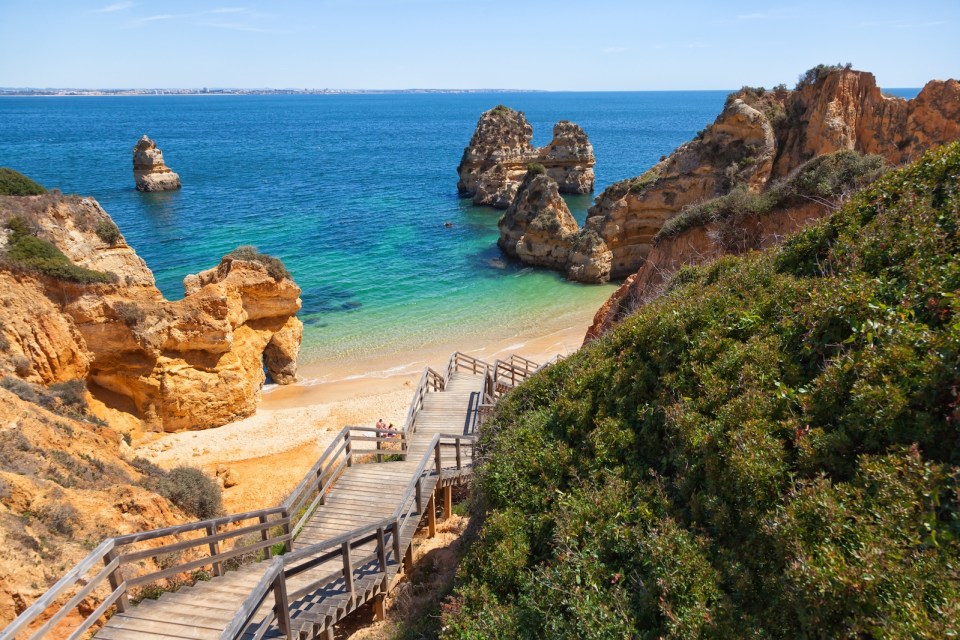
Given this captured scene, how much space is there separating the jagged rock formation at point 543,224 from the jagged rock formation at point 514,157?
69.8 feet

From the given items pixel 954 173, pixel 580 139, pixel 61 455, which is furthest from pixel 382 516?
pixel 580 139

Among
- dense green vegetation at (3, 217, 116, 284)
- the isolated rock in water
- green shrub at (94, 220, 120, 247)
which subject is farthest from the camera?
the isolated rock in water

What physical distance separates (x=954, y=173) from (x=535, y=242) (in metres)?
34.3

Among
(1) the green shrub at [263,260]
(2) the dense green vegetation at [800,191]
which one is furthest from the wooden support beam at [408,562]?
(1) the green shrub at [263,260]

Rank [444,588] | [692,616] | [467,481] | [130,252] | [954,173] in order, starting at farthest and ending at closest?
[130,252] < [467,481] < [444,588] < [954,173] < [692,616]

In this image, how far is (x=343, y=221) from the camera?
183ft

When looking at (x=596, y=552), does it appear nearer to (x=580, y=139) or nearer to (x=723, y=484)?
(x=723, y=484)

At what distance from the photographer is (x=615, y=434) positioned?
7.49m

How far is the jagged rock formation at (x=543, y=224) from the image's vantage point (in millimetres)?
40281

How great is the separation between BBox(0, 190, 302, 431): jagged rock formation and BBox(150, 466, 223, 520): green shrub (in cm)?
662

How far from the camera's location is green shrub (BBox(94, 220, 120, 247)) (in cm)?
2003

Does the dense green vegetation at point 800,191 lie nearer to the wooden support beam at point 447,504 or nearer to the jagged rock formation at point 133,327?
the wooden support beam at point 447,504

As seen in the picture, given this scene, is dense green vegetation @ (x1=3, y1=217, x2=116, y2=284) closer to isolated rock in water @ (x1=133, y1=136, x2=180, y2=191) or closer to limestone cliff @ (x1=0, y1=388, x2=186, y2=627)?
limestone cliff @ (x1=0, y1=388, x2=186, y2=627)

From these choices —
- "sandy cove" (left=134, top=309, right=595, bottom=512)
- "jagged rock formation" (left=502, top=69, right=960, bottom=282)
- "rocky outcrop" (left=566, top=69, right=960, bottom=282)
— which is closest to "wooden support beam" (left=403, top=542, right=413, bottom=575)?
"sandy cove" (left=134, top=309, right=595, bottom=512)
